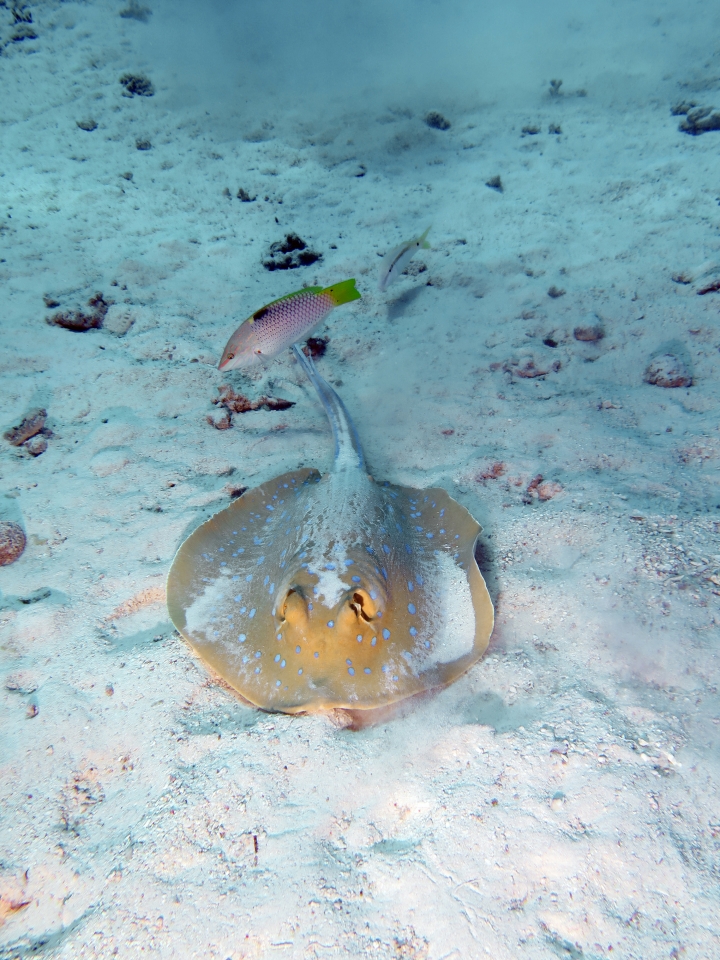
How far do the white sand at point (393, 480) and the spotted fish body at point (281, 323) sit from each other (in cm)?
100

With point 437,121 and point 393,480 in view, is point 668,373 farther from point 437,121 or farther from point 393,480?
point 437,121

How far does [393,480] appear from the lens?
418 cm

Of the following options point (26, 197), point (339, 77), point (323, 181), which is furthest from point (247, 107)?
point (26, 197)

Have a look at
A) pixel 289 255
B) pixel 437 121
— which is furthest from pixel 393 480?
pixel 437 121

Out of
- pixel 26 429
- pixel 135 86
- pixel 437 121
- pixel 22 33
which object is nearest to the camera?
pixel 26 429

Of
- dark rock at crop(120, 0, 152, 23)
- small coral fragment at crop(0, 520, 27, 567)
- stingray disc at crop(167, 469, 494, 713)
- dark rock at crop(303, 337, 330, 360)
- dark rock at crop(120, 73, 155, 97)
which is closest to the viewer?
stingray disc at crop(167, 469, 494, 713)

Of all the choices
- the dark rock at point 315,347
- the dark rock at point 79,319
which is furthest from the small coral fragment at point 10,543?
the dark rock at point 315,347

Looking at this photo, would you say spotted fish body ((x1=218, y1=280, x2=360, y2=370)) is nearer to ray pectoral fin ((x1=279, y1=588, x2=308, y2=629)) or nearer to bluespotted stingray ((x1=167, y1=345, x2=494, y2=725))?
bluespotted stingray ((x1=167, y1=345, x2=494, y2=725))

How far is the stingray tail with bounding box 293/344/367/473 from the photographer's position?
3.71m

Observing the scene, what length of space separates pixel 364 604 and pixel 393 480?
1.87 meters

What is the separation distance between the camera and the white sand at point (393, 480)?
192 cm

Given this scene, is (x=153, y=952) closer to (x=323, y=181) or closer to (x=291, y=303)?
(x=291, y=303)

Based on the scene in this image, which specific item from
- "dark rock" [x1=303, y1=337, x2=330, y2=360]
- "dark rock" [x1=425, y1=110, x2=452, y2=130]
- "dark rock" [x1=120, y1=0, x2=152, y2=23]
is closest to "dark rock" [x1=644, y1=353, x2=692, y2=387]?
"dark rock" [x1=303, y1=337, x2=330, y2=360]

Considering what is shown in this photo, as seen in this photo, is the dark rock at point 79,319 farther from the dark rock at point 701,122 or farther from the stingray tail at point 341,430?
the dark rock at point 701,122
